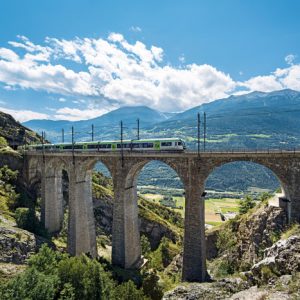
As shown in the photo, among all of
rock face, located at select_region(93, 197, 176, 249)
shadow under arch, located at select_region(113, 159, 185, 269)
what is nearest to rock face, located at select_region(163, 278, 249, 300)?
shadow under arch, located at select_region(113, 159, 185, 269)

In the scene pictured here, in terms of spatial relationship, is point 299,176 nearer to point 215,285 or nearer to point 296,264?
point 296,264

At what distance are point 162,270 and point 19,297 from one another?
33.5m

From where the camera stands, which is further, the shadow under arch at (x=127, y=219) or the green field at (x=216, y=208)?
the green field at (x=216, y=208)

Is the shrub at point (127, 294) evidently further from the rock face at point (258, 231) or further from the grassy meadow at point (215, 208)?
the grassy meadow at point (215, 208)

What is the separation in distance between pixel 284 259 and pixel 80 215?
3424cm

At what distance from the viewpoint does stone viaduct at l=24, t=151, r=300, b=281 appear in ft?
103

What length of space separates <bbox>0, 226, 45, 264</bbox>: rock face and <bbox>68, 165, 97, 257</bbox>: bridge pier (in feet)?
20.0

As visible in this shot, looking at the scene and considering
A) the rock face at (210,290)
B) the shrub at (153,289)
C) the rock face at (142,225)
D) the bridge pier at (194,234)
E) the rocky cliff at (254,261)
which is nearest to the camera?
the rocky cliff at (254,261)

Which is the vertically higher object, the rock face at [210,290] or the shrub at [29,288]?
the shrub at [29,288]

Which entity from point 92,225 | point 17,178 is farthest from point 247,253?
point 17,178

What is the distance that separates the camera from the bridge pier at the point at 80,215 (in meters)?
47.4

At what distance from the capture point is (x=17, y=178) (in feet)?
214

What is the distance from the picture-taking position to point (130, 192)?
4353 cm

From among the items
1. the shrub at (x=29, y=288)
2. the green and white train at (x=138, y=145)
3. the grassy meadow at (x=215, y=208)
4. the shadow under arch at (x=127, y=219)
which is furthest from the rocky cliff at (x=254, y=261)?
the grassy meadow at (x=215, y=208)
